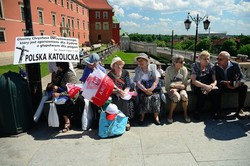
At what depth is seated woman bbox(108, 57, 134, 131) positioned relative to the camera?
4137 mm

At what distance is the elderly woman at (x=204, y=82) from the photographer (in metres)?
4.43

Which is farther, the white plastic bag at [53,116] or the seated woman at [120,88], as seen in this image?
the seated woman at [120,88]

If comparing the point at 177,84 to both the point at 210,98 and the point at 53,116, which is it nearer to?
the point at 210,98

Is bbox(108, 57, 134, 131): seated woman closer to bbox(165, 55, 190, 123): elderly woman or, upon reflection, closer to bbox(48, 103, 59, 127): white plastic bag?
bbox(165, 55, 190, 123): elderly woman

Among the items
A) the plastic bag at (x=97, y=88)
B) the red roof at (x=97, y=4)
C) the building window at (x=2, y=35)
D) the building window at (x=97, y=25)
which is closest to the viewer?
the plastic bag at (x=97, y=88)

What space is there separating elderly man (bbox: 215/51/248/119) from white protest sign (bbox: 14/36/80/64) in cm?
331

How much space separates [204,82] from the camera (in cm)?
454

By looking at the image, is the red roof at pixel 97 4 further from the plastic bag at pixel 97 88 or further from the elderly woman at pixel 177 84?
the plastic bag at pixel 97 88

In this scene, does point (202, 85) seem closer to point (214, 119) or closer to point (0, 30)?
point (214, 119)

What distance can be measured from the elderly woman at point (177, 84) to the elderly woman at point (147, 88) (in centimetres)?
30

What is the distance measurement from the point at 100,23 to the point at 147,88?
6021 centimetres

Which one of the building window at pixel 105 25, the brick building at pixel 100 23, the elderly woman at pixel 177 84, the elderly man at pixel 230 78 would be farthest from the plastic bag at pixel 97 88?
the building window at pixel 105 25

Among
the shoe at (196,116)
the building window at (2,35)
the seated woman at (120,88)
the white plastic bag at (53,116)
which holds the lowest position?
the shoe at (196,116)

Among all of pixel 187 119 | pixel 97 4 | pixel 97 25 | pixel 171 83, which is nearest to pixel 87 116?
pixel 171 83
